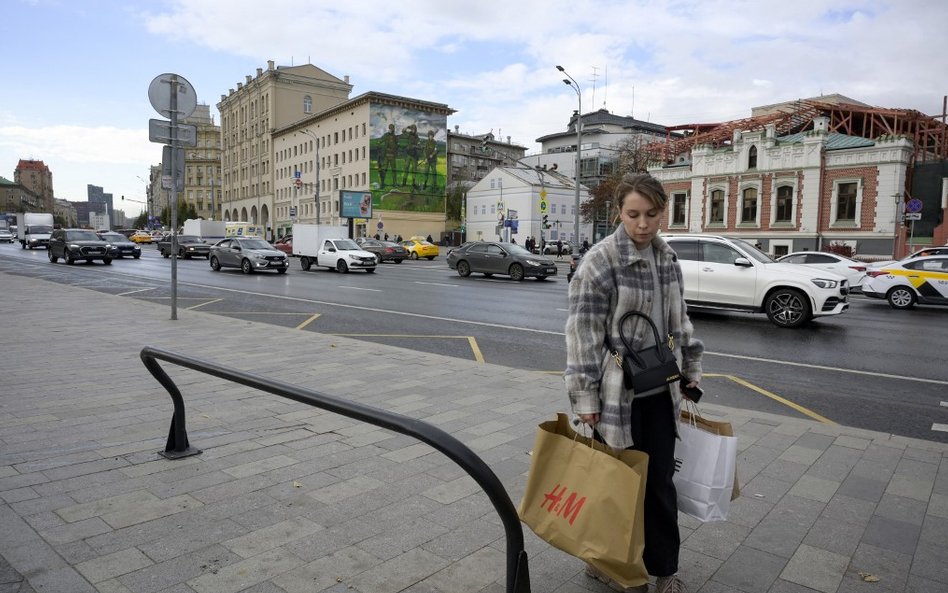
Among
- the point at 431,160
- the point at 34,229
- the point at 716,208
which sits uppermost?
the point at 431,160

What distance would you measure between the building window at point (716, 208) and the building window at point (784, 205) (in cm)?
366

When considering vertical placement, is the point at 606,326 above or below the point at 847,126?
below

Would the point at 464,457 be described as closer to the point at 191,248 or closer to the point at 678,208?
the point at 191,248

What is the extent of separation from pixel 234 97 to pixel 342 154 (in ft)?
121

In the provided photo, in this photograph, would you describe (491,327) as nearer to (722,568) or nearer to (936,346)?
(936,346)

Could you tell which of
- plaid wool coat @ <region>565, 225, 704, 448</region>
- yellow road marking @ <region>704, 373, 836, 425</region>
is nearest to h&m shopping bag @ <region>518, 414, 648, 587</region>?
plaid wool coat @ <region>565, 225, 704, 448</region>

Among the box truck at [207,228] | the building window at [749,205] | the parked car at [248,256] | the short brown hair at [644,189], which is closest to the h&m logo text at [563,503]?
the short brown hair at [644,189]

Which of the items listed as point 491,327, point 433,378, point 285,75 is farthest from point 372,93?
point 433,378

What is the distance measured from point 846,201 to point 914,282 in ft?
81.6

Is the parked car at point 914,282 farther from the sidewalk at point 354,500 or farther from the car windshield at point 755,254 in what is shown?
the sidewalk at point 354,500

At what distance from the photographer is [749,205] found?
4172 cm

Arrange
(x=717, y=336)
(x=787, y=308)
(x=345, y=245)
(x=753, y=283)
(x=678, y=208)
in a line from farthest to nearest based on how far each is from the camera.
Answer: (x=678, y=208), (x=345, y=245), (x=753, y=283), (x=787, y=308), (x=717, y=336)

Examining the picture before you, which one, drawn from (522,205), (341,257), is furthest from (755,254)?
(522,205)

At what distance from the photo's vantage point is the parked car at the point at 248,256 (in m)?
25.8
